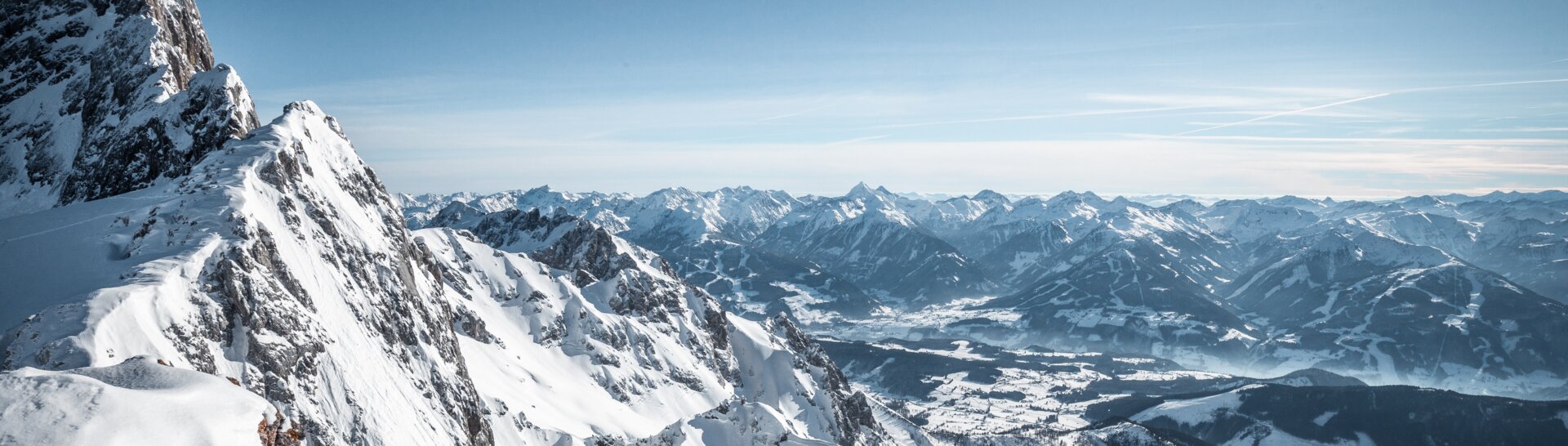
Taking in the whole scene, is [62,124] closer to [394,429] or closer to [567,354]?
[394,429]

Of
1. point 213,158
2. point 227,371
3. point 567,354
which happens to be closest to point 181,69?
point 213,158

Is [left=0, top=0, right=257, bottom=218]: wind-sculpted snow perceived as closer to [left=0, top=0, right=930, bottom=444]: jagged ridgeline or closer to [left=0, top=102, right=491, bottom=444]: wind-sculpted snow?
[left=0, top=0, right=930, bottom=444]: jagged ridgeline

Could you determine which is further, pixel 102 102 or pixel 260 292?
pixel 102 102

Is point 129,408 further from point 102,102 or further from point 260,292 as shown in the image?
point 102,102

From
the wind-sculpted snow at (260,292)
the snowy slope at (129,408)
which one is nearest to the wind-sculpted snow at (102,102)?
the wind-sculpted snow at (260,292)

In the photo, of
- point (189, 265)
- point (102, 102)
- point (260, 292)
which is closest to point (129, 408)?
point (189, 265)

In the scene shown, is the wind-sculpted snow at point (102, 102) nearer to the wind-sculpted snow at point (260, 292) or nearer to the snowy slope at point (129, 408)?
→ the wind-sculpted snow at point (260, 292)
